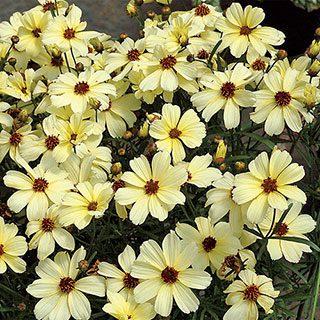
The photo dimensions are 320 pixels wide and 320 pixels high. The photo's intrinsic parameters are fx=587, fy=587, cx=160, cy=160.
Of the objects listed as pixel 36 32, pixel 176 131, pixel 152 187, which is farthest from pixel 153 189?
pixel 36 32

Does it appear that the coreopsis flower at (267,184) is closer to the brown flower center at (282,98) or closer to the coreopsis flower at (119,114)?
the brown flower center at (282,98)

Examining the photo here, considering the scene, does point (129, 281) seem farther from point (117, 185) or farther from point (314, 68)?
point (314, 68)

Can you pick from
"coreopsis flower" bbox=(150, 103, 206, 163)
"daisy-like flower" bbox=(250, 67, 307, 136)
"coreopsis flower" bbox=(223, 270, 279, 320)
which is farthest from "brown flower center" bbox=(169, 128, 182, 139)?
"coreopsis flower" bbox=(223, 270, 279, 320)

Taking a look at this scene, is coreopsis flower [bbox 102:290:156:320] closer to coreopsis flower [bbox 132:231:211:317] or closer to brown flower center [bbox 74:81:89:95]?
coreopsis flower [bbox 132:231:211:317]

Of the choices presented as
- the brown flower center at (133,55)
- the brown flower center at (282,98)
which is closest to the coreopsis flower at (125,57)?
the brown flower center at (133,55)

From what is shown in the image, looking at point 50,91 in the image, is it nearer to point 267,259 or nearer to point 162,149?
point 162,149

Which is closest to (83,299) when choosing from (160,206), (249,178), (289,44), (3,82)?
(160,206)
